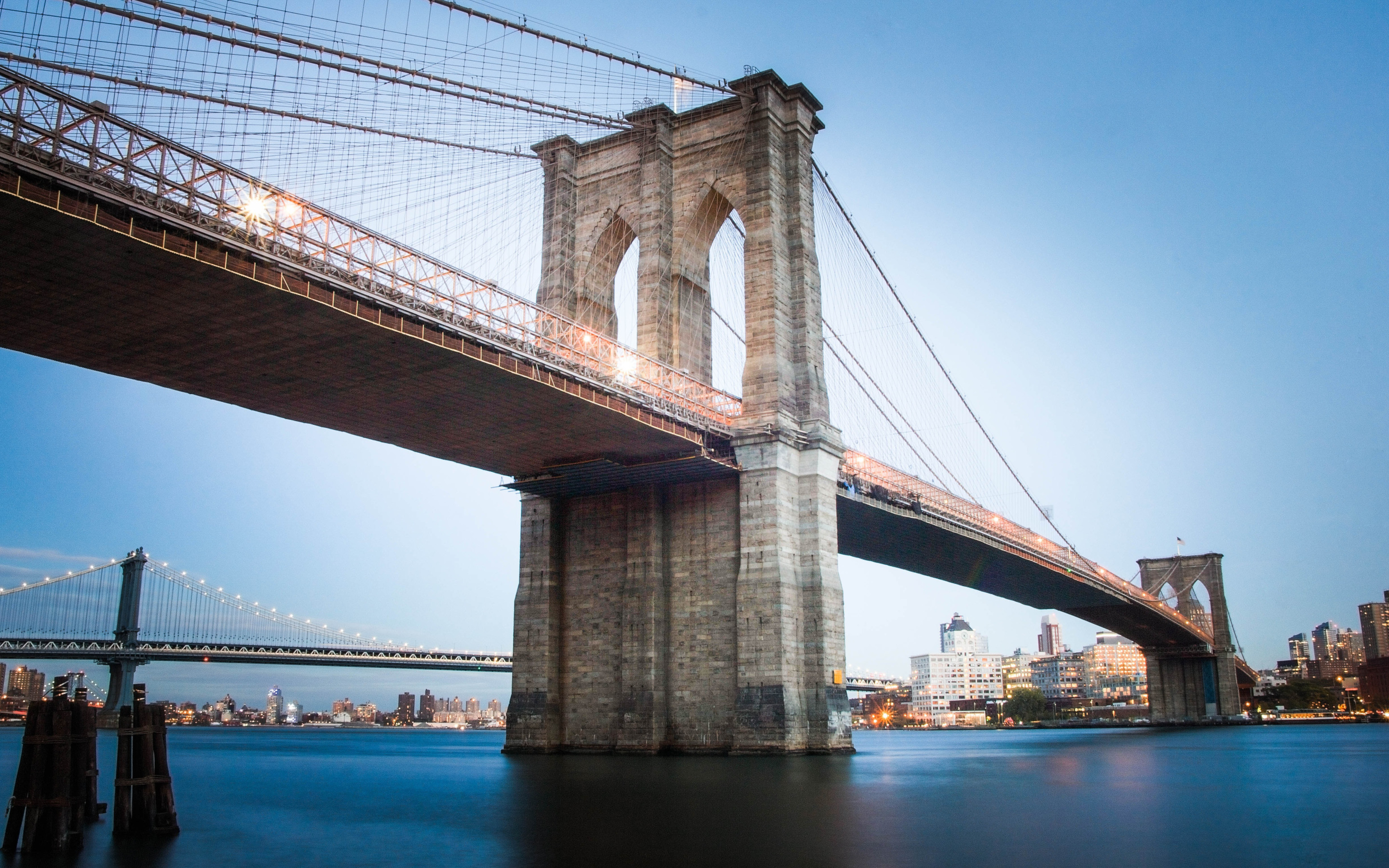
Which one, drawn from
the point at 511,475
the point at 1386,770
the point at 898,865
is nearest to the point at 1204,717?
the point at 1386,770

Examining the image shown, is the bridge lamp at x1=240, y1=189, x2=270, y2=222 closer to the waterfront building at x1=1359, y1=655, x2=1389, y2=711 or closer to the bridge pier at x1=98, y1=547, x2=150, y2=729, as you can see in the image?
the bridge pier at x1=98, y1=547, x2=150, y2=729

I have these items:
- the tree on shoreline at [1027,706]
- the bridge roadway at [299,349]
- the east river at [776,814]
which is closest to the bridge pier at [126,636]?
the east river at [776,814]

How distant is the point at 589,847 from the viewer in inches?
579

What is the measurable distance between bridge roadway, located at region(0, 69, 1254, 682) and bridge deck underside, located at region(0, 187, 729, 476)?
0.05 meters

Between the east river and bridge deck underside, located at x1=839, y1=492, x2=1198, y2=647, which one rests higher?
bridge deck underside, located at x1=839, y1=492, x2=1198, y2=647

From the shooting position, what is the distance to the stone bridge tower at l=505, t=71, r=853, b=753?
123ft

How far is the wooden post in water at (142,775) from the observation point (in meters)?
16.0

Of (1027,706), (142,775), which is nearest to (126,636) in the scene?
(142,775)

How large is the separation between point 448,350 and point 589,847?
16.3 m

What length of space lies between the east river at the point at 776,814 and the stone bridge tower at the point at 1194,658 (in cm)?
6592

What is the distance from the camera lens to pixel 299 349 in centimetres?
2778

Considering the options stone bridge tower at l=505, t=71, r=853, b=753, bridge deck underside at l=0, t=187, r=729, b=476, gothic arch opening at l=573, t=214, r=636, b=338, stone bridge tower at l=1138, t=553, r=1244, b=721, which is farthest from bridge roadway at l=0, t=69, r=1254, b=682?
stone bridge tower at l=1138, t=553, r=1244, b=721

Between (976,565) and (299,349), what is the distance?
1794 inches

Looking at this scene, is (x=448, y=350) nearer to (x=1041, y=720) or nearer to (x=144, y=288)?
(x=144, y=288)
